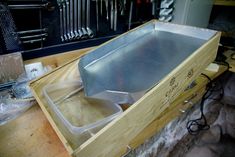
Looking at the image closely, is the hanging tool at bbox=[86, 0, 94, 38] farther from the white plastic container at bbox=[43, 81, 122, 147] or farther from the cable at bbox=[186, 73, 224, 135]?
the cable at bbox=[186, 73, 224, 135]

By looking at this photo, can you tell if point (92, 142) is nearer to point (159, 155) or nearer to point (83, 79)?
point (83, 79)

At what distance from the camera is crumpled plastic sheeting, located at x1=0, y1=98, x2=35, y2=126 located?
67 centimetres

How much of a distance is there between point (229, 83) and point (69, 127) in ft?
4.54

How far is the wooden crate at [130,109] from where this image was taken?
428mm

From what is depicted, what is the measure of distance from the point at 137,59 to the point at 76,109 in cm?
32

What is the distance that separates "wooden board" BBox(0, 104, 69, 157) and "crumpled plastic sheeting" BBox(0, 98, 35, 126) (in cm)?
2

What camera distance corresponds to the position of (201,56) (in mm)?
701

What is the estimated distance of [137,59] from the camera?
773mm

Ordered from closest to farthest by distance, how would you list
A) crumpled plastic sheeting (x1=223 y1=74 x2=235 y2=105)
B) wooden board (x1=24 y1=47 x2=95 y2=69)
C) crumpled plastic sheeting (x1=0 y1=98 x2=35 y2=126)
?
1. crumpled plastic sheeting (x1=0 y1=98 x2=35 y2=126)
2. wooden board (x1=24 y1=47 x2=95 y2=69)
3. crumpled plastic sheeting (x1=223 y1=74 x2=235 y2=105)

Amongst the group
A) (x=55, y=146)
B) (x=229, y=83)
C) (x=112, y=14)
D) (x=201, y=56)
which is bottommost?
(x=229, y=83)

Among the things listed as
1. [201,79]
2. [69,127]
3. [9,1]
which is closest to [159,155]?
[201,79]

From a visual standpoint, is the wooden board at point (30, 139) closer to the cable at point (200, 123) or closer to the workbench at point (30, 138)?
the workbench at point (30, 138)

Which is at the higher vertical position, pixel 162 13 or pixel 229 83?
pixel 162 13

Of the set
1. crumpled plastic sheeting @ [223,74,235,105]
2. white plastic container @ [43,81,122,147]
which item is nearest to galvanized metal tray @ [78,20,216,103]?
A: white plastic container @ [43,81,122,147]
